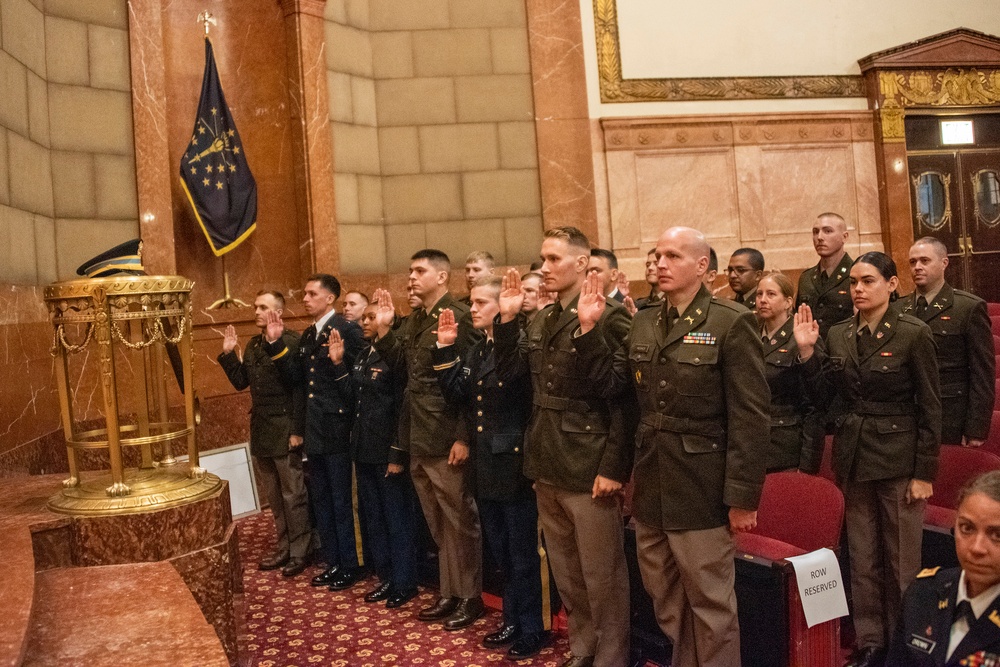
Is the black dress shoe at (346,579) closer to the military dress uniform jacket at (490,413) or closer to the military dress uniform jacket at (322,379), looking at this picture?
the military dress uniform jacket at (322,379)

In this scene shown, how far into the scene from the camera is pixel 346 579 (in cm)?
412

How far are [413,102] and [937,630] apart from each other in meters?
5.84

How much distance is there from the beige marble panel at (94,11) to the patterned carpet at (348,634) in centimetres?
342

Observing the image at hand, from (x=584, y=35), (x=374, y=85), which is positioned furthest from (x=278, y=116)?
(x=584, y=35)

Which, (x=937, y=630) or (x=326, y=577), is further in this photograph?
(x=326, y=577)

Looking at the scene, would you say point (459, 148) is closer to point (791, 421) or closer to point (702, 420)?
point (791, 421)

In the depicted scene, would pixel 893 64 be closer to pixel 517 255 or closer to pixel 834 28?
pixel 834 28

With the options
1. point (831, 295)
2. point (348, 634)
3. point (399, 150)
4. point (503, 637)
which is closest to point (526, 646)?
point (503, 637)

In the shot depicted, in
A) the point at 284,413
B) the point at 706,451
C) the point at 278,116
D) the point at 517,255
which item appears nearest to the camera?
the point at 706,451

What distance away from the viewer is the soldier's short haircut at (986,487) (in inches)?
63.1

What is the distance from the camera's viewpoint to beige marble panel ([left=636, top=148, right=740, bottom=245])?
721cm

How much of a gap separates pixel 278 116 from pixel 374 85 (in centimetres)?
78

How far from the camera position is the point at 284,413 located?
14.8ft

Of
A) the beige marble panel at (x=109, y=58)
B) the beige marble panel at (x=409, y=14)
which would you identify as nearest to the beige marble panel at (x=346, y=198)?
the beige marble panel at (x=409, y=14)
